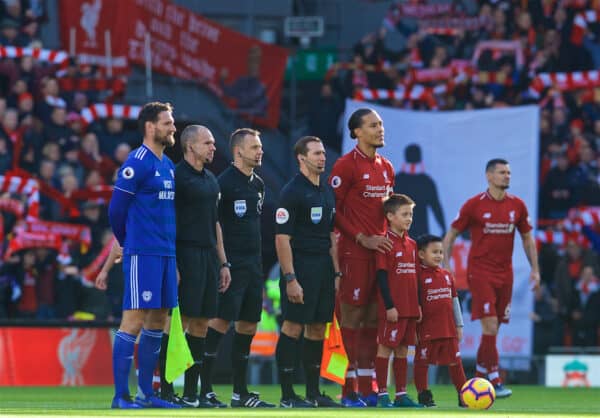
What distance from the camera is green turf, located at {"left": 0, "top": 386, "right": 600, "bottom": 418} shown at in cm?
1195

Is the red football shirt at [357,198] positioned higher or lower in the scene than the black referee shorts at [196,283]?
higher

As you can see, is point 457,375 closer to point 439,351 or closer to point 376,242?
point 439,351

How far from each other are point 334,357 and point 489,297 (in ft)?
8.20

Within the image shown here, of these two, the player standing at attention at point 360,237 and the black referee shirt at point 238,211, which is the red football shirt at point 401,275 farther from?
the black referee shirt at point 238,211

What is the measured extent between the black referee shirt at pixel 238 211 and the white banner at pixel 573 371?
8.56 metres

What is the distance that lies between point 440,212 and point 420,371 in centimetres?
842

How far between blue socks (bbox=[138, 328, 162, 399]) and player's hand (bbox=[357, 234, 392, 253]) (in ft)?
7.84


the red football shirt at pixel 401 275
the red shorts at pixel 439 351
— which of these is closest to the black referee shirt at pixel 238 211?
the red football shirt at pixel 401 275

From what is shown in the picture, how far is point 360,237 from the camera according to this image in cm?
1440

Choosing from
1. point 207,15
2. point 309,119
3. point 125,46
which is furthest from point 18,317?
point 207,15

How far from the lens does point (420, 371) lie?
584 inches

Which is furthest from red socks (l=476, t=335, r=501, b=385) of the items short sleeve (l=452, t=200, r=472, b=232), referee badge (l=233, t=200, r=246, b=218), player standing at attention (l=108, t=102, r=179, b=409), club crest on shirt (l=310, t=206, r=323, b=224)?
player standing at attention (l=108, t=102, r=179, b=409)

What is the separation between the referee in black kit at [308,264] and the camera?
13922 mm

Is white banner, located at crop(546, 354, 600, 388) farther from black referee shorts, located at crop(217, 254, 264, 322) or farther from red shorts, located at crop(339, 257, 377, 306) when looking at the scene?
black referee shorts, located at crop(217, 254, 264, 322)
